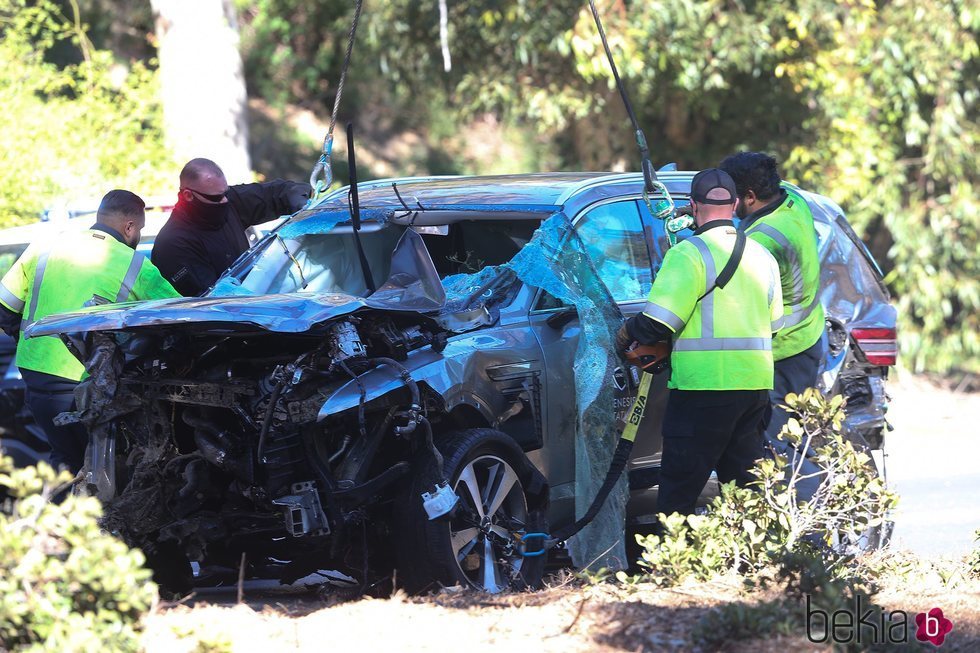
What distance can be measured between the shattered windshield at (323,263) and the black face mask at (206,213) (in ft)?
1.67

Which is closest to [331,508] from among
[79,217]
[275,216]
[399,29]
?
[275,216]

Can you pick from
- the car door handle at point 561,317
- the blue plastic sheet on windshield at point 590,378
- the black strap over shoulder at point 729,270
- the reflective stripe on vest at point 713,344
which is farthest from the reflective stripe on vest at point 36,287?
the black strap over shoulder at point 729,270

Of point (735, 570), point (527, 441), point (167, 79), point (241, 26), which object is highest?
point (241, 26)

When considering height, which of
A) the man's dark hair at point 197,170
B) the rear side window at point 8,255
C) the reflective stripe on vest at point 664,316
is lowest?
the reflective stripe on vest at point 664,316

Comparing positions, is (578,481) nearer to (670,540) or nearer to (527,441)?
(527,441)

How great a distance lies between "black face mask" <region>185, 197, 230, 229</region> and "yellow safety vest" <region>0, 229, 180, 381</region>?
0.62 meters

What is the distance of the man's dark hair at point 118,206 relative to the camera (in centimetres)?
696

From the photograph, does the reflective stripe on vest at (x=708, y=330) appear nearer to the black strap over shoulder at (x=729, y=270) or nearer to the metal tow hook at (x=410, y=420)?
the black strap over shoulder at (x=729, y=270)

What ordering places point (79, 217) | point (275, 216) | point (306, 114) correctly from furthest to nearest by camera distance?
1. point (306, 114)
2. point (79, 217)
3. point (275, 216)

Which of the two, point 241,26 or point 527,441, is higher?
point 241,26

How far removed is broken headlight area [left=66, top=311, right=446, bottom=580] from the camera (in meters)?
5.40

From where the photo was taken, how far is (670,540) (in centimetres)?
536

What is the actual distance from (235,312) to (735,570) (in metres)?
2.23

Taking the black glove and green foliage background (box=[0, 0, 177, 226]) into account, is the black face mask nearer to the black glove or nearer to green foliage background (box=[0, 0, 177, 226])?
the black glove
